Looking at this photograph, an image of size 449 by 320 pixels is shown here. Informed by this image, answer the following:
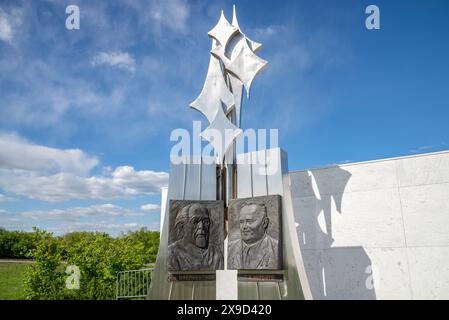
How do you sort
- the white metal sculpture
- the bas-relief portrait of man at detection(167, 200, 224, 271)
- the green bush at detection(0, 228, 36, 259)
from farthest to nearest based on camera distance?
the green bush at detection(0, 228, 36, 259) → the white metal sculpture → the bas-relief portrait of man at detection(167, 200, 224, 271)

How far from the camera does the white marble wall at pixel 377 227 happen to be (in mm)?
8195

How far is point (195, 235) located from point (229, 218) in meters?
0.70

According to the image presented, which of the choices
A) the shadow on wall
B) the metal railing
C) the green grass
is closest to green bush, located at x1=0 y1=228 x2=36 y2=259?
the green grass

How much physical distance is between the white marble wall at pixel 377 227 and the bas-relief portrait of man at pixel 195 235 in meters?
3.93

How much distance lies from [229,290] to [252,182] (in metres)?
1.98

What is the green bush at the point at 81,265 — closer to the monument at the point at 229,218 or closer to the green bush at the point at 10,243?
the monument at the point at 229,218

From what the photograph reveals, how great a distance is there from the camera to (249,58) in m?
7.25

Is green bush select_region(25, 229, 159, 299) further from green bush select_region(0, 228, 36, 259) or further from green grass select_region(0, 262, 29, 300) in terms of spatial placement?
green bush select_region(0, 228, 36, 259)

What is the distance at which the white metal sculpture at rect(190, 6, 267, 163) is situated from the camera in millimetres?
6945

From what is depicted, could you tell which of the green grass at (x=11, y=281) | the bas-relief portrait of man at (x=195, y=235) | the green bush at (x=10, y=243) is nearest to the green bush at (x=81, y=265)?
the green grass at (x=11, y=281)

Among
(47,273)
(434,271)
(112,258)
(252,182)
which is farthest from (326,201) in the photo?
(47,273)

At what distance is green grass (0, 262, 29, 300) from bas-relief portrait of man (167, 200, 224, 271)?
7.93 meters

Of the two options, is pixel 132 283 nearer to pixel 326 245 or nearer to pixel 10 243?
pixel 326 245

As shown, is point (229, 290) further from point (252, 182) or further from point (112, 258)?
point (112, 258)
